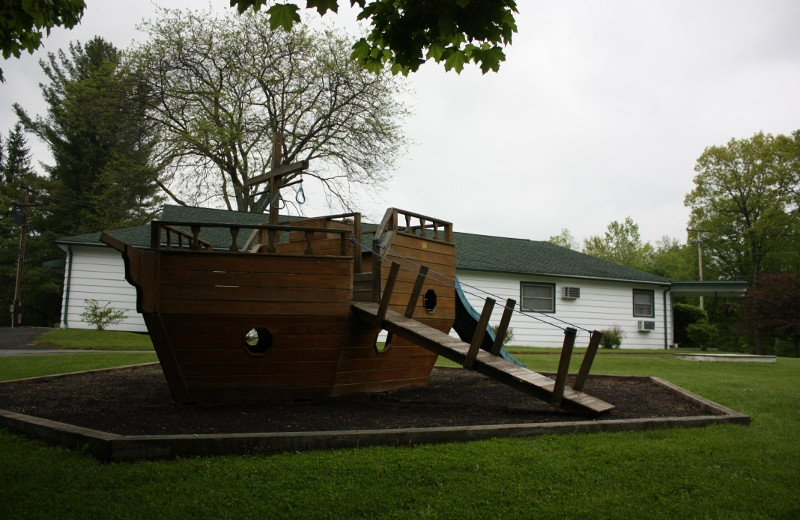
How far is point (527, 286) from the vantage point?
23.7m

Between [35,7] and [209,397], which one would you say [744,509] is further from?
[35,7]

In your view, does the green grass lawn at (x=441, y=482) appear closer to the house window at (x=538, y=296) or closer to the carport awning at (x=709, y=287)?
the house window at (x=538, y=296)

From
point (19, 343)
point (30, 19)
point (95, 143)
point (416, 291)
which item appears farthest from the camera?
point (95, 143)

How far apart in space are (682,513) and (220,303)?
507 cm

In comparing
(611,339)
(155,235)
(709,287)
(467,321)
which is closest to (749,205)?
(709,287)

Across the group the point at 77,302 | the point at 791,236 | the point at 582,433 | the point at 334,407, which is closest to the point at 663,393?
the point at 582,433

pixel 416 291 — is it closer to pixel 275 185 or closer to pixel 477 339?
pixel 477 339

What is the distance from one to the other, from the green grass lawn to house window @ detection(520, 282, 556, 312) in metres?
17.9

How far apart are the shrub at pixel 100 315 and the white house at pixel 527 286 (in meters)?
0.20

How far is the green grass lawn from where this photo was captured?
3811mm

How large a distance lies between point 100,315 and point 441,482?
58.5 feet

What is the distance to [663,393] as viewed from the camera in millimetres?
8805

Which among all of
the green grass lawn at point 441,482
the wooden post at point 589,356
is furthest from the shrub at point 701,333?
the green grass lawn at point 441,482

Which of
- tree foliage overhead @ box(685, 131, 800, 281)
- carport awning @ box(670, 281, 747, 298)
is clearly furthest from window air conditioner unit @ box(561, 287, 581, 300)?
tree foliage overhead @ box(685, 131, 800, 281)
